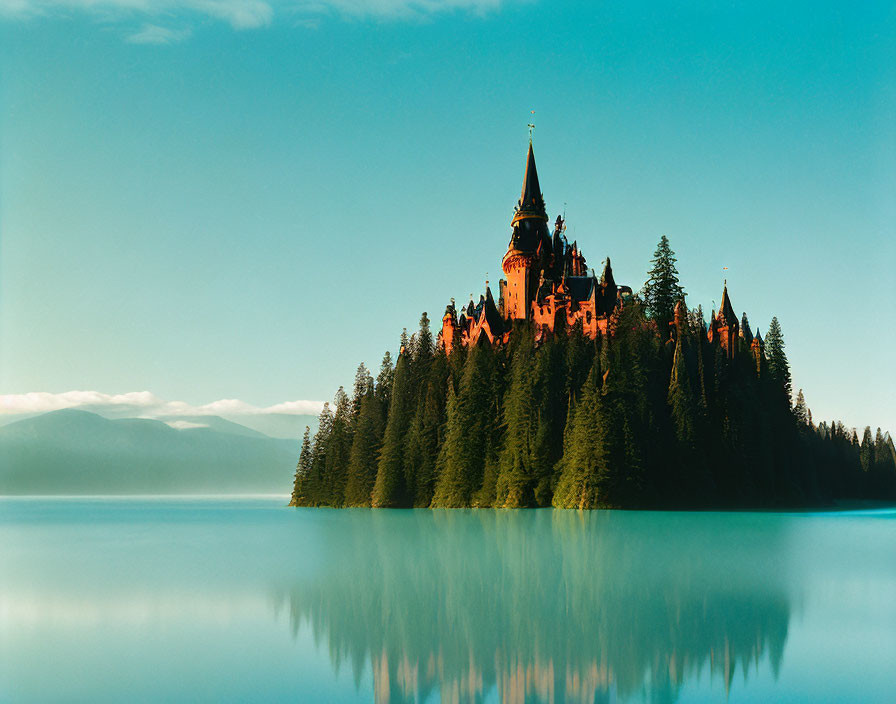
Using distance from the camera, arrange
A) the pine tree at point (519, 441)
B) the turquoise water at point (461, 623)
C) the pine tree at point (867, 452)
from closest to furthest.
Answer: the turquoise water at point (461, 623), the pine tree at point (519, 441), the pine tree at point (867, 452)

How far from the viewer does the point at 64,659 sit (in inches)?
695

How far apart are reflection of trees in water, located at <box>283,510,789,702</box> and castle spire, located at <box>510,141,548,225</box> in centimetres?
8069

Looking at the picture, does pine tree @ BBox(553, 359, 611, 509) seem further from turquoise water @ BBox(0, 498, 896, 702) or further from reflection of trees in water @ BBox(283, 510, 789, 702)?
turquoise water @ BBox(0, 498, 896, 702)

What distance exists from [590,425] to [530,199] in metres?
51.4

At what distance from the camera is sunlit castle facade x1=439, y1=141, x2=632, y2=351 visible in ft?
317

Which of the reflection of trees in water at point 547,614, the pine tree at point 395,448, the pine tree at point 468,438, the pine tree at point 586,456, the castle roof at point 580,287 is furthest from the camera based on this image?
the castle roof at point 580,287

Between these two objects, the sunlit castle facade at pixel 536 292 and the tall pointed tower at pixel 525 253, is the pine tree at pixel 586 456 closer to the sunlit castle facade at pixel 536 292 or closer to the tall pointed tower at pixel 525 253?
the sunlit castle facade at pixel 536 292

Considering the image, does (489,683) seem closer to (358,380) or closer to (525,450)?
(525,450)

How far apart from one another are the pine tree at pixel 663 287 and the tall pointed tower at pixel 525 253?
1847 centimetres

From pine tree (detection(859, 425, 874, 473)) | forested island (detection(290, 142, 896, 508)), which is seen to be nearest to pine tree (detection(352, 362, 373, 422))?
forested island (detection(290, 142, 896, 508))

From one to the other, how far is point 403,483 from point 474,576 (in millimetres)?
65216

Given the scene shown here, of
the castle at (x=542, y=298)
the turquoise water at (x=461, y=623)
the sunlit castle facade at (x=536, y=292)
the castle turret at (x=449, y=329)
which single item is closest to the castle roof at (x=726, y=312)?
the castle at (x=542, y=298)

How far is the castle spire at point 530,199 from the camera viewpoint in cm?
Answer: 11630

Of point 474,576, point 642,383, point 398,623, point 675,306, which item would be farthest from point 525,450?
point 398,623
